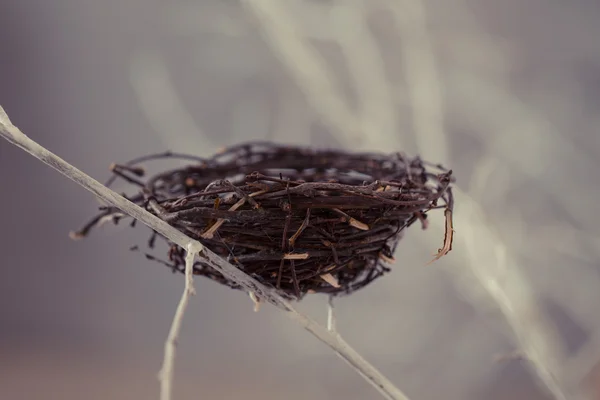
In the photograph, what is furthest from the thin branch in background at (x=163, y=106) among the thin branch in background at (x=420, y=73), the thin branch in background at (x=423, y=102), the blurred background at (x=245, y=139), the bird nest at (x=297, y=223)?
the bird nest at (x=297, y=223)

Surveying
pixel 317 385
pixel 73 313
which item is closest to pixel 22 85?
pixel 73 313

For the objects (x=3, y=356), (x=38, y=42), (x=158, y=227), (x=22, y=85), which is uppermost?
(x=38, y=42)

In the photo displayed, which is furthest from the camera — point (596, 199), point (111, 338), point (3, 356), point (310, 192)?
point (111, 338)

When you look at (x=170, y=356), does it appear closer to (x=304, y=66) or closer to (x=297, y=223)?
(x=297, y=223)

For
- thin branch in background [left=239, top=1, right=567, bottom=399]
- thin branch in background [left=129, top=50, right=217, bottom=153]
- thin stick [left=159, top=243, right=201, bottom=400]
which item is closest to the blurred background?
thin branch in background [left=129, top=50, right=217, bottom=153]

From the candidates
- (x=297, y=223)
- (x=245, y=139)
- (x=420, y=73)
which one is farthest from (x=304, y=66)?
(x=297, y=223)

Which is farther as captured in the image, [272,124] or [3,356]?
[272,124]

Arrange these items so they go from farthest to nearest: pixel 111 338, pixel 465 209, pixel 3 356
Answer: pixel 111 338
pixel 3 356
pixel 465 209

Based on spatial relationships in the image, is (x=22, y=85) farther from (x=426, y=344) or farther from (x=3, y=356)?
(x=426, y=344)
